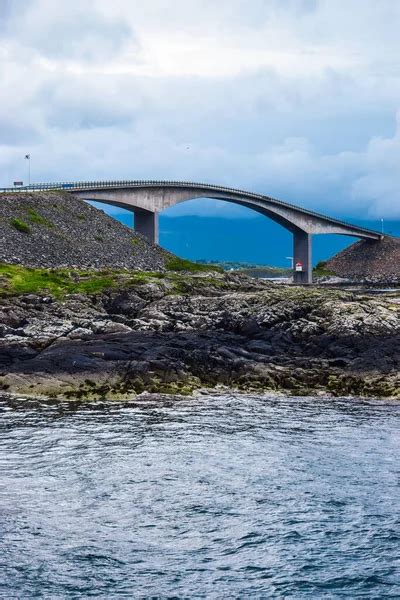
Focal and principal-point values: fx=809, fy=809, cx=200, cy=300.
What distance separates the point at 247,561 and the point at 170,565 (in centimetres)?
176

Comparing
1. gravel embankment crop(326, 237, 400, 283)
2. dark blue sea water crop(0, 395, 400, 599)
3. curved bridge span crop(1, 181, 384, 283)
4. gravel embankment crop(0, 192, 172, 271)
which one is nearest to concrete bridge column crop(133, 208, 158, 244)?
curved bridge span crop(1, 181, 384, 283)

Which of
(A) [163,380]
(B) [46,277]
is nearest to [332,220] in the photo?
(B) [46,277]

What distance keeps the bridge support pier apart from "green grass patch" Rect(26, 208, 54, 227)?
70227 mm

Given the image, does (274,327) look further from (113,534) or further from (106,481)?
(113,534)

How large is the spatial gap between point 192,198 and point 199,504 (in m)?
99.7

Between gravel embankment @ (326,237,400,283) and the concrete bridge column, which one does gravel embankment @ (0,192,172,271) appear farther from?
gravel embankment @ (326,237,400,283)

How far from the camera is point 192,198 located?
392 ft

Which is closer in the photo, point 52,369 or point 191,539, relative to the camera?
point 191,539

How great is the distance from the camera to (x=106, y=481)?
23625mm

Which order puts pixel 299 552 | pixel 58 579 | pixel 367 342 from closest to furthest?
1. pixel 58 579
2. pixel 299 552
3. pixel 367 342

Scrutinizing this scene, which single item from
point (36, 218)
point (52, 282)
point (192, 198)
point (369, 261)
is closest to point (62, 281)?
point (52, 282)

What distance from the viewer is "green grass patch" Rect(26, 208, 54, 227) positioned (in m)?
81.9

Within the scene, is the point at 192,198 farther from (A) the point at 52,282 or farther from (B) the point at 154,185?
(A) the point at 52,282

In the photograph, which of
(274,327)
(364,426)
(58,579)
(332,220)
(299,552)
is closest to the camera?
(58,579)
